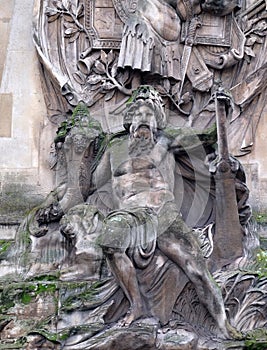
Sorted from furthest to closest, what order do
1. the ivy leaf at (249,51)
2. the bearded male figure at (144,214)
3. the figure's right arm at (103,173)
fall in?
the ivy leaf at (249,51)
the figure's right arm at (103,173)
the bearded male figure at (144,214)

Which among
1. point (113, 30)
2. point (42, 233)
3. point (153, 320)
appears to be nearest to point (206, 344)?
point (153, 320)

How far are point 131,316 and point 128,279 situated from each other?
316 mm

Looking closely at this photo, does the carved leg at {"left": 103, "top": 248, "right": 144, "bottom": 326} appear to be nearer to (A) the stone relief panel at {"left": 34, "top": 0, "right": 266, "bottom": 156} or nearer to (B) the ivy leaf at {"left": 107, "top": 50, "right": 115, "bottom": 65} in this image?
(A) the stone relief panel at {"left": 34, "top": 0, "right": 266, "bottom": 156}

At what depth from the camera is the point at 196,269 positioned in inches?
383

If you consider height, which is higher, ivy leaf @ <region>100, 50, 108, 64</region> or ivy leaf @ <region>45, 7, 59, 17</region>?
ivy leaf @ <region>45, 7, 59, 17</region>

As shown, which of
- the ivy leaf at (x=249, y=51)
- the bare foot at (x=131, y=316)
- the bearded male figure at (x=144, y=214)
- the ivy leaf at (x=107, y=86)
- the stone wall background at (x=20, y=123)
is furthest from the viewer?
the ivy leaf at (x=249, y=51)

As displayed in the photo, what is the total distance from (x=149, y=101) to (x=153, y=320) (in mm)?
2228

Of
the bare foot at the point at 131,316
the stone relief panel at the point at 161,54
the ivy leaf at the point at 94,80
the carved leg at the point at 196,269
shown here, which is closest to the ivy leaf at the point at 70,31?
the stone relief panel at the point at 161,54

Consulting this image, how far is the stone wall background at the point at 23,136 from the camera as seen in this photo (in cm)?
1113

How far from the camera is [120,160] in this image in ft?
34.6

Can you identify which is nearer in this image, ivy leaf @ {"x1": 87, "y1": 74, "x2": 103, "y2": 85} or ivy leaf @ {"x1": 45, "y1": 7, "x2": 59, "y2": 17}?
ivy leaf @ {"x1": 87, "y1": 74, "x2": 103, "y2": 85}

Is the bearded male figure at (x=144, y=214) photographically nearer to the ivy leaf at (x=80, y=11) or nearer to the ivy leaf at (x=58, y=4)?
the ivy leaf at (x=80, y=11)

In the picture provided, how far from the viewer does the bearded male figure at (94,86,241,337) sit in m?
9.55

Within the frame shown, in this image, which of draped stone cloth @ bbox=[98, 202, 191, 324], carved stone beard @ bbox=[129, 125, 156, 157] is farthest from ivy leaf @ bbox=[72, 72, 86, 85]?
draped stone cloth @ bbox=[98, 202, 191, 324]
